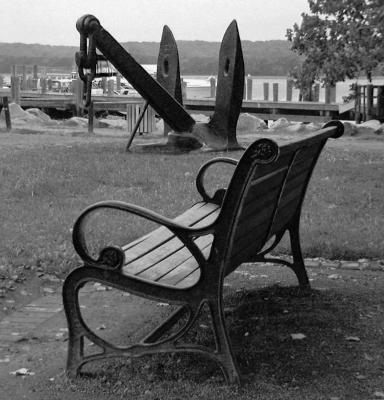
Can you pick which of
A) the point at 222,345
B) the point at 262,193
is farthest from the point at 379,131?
the point at 222,345

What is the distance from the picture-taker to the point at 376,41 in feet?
48.5

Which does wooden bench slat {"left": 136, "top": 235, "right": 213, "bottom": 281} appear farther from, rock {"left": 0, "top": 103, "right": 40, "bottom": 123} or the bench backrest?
rock {"left": 0, "top": 103, "right": 40, "bottom": 123}

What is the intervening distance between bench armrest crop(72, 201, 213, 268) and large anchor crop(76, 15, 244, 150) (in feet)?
30.8

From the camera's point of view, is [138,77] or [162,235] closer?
[162,235]

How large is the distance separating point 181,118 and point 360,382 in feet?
34.9

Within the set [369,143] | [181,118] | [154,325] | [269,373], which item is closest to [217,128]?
[181,118]

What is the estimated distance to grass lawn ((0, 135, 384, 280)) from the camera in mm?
6734

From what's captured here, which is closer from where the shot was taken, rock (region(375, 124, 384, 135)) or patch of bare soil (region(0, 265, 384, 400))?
patch of bare soil (region(0, 265, 384, 400))

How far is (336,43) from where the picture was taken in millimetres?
16016

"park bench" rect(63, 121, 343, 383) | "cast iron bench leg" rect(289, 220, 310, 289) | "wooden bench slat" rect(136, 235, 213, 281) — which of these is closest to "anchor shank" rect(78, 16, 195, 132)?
"cast iron bench leg" rect(289, 220, 310, 289)

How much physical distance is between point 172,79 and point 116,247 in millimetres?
11294

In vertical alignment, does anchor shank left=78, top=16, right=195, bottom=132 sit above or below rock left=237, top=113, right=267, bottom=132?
above

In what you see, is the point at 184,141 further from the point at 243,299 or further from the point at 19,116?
the point at 19,116

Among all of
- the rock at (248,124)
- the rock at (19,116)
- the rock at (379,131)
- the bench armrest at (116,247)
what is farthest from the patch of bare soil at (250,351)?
the rock at (19,116)
